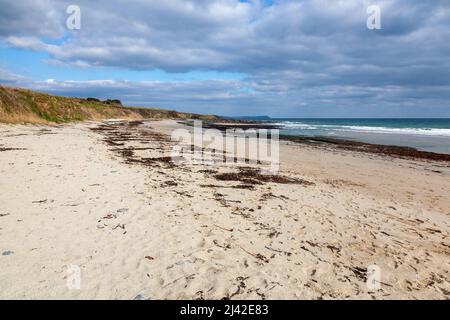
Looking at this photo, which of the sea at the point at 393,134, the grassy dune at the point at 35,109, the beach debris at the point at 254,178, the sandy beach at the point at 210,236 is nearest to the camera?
the sandy beach at the point at 210,236

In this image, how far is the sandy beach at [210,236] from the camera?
165 inches

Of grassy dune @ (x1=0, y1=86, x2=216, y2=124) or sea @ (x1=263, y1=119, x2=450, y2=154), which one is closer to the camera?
grassy dune @ (x1=0, y1=86, x2=216, y2=124)

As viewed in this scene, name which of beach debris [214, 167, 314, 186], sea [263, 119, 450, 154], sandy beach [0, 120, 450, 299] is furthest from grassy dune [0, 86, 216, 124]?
sea [263, 119, 450, 154]

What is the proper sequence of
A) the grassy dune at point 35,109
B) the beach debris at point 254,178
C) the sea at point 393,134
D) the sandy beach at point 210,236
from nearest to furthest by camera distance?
1. the sandy beach at point 210,236
2. the beach debris at point 254,178
3. the grassy dune at point 35,109
4. the sea at point 393,134

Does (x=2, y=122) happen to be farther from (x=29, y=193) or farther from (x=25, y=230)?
(x=25, y=230)

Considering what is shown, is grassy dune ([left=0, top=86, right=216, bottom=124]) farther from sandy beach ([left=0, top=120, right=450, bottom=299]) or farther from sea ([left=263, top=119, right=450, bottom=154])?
sea ([left=263, top=119, right=450, bottom=154])

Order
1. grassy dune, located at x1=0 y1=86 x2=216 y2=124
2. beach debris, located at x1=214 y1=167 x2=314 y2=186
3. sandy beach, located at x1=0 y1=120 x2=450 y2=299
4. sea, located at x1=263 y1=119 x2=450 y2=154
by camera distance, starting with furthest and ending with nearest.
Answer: sea, located at x1=263 y1=119 x2=450 y2=154, grassy dune, located at x1=0 y1=86 x2=216 y2=124, beach debris, located at x1=214 y1=167 x2=314 y2=186, sandy beach, located at x1=0 y1=120 x2=450 y2=299

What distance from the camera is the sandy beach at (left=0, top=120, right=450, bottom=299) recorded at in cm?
420

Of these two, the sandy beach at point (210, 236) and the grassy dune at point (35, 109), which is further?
the grassy dune at point (35, 109)

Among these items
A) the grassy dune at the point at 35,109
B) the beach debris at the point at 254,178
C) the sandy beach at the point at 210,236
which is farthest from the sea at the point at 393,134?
the grassy dune at the point at 35,109

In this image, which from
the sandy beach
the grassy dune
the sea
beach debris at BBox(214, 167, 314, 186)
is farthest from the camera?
the sea

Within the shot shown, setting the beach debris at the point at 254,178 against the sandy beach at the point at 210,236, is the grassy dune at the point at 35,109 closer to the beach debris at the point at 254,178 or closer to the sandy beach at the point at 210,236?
the sandy beach at the point at 210,236

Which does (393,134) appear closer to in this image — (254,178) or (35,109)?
(254,178)

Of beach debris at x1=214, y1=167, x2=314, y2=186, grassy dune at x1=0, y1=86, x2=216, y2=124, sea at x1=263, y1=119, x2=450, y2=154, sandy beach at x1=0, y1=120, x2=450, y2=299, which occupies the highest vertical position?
grassy dune at x1=0, y1=86, x2=216, y2=124
